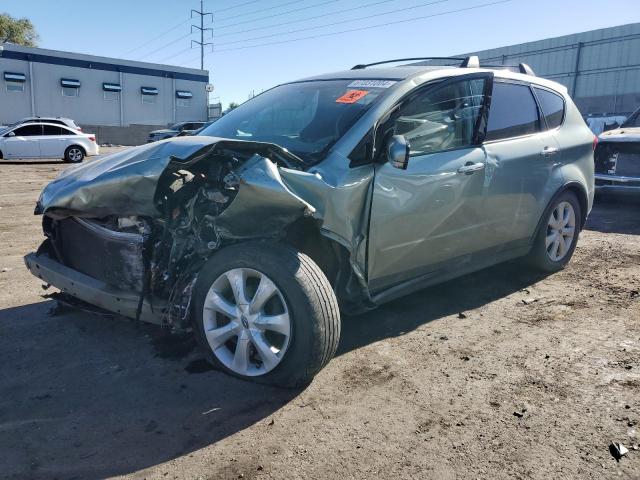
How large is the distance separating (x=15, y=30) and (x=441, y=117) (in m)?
59.8

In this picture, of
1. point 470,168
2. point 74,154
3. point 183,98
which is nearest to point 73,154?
point 74,154

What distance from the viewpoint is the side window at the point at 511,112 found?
4.25 m

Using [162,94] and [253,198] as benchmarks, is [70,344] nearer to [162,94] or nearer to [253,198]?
[253,198]

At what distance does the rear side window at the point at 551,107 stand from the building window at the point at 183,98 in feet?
143

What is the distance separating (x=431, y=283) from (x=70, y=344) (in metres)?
2.50

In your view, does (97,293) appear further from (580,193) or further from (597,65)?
(597,65)

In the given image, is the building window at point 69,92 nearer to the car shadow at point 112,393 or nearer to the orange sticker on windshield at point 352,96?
the car shadow at point 112,393

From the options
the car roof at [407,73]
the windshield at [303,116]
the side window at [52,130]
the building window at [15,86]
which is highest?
the building window at [15,86]

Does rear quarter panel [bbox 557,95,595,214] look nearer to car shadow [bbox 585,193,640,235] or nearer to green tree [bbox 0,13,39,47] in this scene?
car shadow [bbox 585,193,640,235]

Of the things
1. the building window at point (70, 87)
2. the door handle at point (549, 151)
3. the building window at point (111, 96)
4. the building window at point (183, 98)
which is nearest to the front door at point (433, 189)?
the door handle at point (549, 151)

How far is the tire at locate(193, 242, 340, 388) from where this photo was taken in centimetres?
280

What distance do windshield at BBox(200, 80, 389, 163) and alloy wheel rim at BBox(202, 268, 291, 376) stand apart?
33.9 inches

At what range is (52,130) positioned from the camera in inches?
714

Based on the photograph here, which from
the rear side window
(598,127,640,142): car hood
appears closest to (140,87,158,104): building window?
(598,127,640,142): car hood
